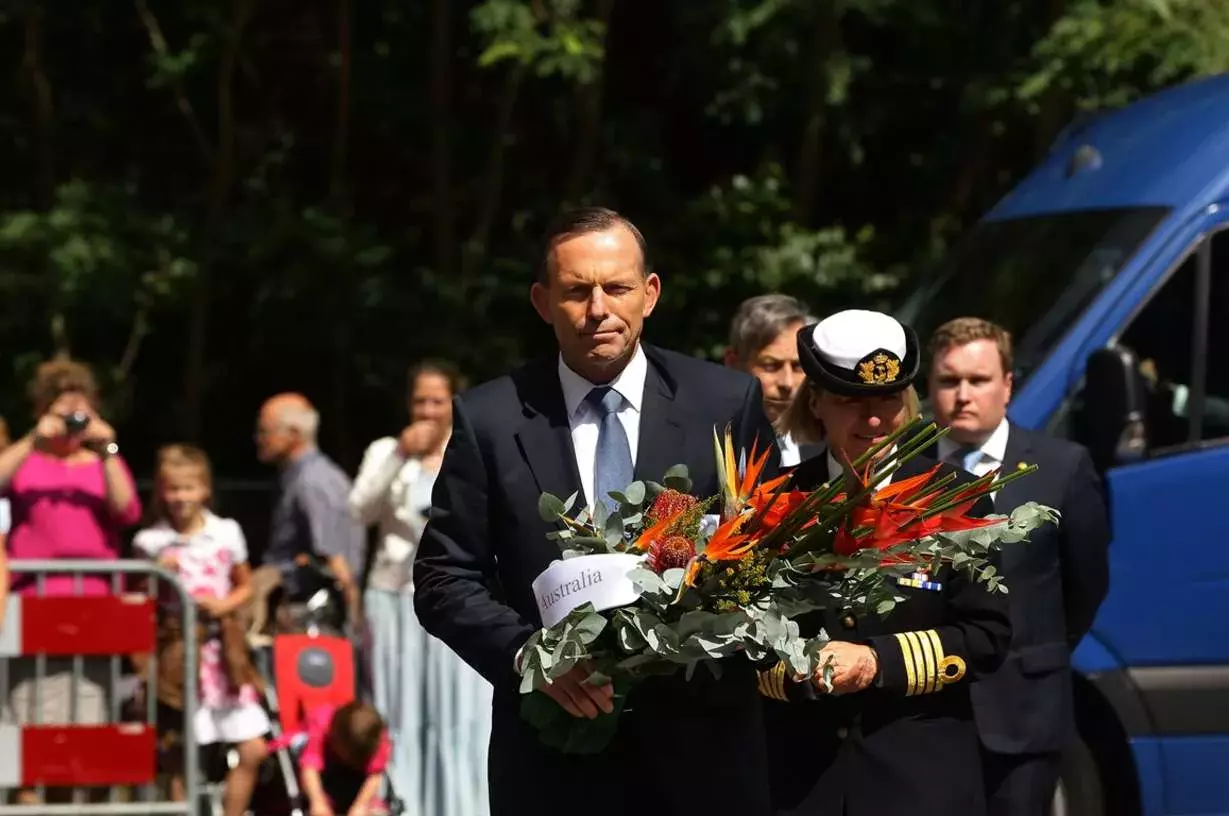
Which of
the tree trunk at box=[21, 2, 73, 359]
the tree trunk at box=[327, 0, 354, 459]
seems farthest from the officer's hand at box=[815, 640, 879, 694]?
the tree trunk at box=[21, 2, 73, 359]

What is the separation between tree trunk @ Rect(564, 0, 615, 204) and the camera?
14047mm

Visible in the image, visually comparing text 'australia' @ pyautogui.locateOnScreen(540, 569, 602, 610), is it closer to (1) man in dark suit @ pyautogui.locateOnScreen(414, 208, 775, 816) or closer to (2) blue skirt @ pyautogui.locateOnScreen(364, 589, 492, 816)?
(1) man in dark suit @ pyautogui.locateOnScreen(414, 208, 775, 816)

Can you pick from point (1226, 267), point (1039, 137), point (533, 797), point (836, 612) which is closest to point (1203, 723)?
point (1226, 267)

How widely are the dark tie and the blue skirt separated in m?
4.46

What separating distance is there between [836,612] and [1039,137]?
857 cm

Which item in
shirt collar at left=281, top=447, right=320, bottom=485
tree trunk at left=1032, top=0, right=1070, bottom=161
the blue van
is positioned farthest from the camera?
tree trunk at left=1032, top=0, right=1070, bottom=161

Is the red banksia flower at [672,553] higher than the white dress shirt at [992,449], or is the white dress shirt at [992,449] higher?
the white dress shirt at [992,449]

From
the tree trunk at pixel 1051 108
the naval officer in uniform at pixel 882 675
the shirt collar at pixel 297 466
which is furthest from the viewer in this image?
the tree trunk at pixel 1051 108

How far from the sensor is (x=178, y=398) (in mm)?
14562

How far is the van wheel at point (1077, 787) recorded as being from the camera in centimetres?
762

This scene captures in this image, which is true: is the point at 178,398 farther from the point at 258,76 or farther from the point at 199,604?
the point at 199,604

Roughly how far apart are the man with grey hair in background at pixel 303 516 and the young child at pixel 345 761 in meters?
0.70

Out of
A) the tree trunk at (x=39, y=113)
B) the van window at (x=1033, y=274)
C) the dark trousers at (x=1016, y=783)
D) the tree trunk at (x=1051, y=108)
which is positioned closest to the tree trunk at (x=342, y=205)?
the tree trunk at (x=39, y=113)

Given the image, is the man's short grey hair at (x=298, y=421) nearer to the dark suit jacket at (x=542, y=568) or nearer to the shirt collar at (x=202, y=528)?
the shirt collar at (x=202, y=528)
